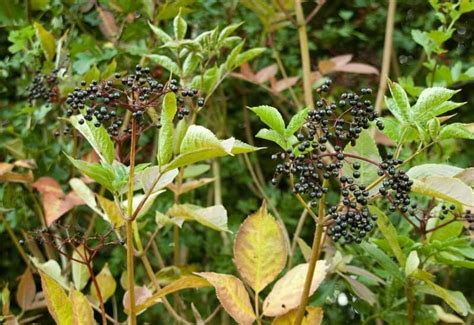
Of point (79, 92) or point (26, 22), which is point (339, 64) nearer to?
A: point (26, 22)

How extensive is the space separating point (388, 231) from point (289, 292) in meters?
0.20

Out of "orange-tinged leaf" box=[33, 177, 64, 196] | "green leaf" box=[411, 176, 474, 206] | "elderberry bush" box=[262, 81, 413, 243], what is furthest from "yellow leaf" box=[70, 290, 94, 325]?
"orange-tinged leaf" box=[33, 177, 64, 196]

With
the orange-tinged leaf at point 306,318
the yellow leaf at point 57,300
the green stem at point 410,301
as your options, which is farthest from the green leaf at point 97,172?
the green stem at point 410,301

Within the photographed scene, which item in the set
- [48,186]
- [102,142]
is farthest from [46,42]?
[102,142]

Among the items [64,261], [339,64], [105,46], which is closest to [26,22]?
[105,46]

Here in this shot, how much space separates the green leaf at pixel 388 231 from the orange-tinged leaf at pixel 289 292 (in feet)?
0.45

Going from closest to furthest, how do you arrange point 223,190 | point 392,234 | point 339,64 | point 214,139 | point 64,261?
point 214,139 → point 392,234 → point 64,261 → point 339,64 → point 223,190

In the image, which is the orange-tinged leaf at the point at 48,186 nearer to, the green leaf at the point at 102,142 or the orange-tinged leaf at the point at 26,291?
the orange-tinged leaf at the point at 26,291

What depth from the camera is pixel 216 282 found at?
758mm

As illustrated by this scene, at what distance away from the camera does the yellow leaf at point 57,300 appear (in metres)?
0.74

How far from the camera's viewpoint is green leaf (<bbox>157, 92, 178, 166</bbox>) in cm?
65

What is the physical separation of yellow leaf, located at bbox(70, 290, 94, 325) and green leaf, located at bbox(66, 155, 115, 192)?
140mm

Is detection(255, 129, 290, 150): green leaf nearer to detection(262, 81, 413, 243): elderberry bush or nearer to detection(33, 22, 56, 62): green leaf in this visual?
detection(262, 81, 413, 243): elderberry bush

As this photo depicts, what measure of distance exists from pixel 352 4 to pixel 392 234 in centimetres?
111
